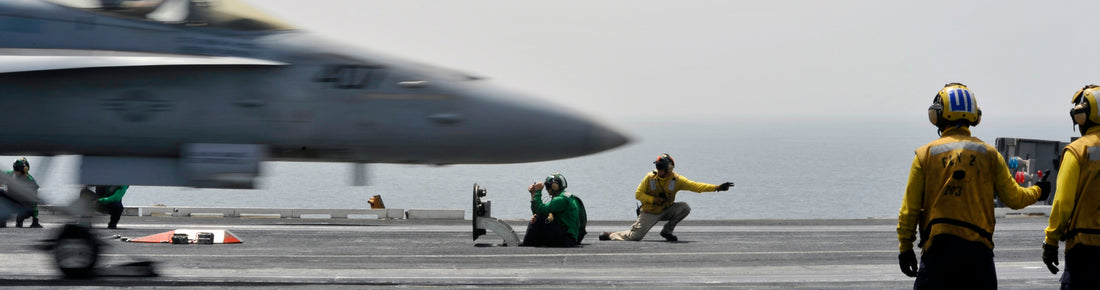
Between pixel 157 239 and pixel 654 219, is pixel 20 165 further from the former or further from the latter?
pixel 654 219

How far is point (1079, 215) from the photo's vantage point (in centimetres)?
827

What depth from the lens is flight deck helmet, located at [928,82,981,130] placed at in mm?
8031

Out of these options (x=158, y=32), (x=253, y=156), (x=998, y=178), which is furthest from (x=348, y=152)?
(x=998, y=178)

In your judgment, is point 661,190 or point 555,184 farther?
point 661,190

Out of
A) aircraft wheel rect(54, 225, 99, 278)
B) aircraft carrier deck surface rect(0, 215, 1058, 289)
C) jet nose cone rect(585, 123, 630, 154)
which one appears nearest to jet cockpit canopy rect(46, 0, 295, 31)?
aircraft wheel rect(54, 225, 99, 278)

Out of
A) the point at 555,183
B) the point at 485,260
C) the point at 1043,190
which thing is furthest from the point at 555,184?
the point at 1043,190

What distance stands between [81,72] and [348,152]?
2370 millimetres

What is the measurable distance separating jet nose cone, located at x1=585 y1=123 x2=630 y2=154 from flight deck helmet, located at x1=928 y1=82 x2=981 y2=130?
304cm

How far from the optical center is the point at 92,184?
1091 centimetres

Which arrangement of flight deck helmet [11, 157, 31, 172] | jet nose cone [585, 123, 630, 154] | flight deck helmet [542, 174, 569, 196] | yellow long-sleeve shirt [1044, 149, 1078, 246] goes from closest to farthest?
1. yellow long-sleeve shirt [1044, 149, 1078, 246]
2. jet nose cone [585, 123, 630, 154]
3. flight deck helmet [542, 174, 569, 196]
4. flight deck helmet [11, 157, 31, 172]

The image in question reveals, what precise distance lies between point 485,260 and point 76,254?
5.19 metres

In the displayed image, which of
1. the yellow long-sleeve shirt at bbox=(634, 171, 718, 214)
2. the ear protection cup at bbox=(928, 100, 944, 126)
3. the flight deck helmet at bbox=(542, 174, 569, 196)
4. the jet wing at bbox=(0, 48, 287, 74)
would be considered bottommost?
the yellow long-sleeve shirt at bbox=(634, 171, 718, 214)

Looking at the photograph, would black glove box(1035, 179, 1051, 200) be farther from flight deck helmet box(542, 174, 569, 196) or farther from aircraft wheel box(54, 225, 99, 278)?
flight deck helmet box(542, 174, 569, 196)

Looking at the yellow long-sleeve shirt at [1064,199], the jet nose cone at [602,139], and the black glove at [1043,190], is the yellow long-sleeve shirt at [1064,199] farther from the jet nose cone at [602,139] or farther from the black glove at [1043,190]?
the jet nose cone at [602,139]
